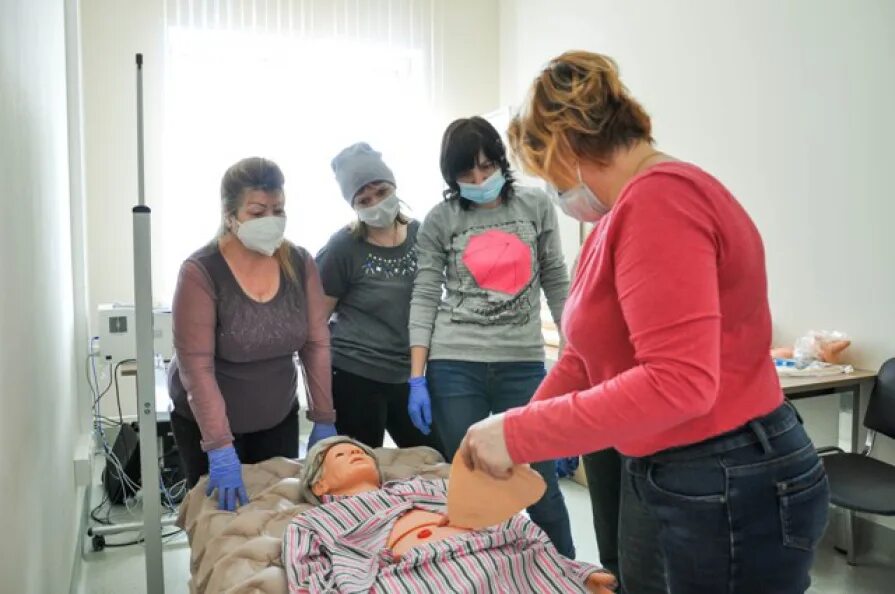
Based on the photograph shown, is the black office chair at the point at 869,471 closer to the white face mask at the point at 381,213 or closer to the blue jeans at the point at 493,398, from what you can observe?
the blue jeans at the point at 493,398

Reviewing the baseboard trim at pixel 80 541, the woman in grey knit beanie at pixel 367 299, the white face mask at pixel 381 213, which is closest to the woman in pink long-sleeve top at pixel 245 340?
the woman in grey knit beanie at pixel 367 299

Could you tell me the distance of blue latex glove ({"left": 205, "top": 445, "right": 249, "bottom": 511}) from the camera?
5.98 ft

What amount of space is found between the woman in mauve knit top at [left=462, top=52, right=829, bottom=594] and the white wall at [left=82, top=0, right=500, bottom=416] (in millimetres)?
3623

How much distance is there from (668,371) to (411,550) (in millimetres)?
847

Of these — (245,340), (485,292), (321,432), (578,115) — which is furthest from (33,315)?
(578,115)

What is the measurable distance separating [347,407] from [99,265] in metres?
2.56

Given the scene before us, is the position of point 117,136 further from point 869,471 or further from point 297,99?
point 869,471

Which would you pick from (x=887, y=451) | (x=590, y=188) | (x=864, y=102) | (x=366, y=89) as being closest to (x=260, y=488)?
(x=590, y=188)

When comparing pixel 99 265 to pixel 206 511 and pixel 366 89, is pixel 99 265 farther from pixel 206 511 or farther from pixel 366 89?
pixel 206 511

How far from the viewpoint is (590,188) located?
101cm

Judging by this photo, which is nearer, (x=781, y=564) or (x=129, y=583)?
(x=781, y=564)

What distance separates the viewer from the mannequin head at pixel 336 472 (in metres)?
1.88

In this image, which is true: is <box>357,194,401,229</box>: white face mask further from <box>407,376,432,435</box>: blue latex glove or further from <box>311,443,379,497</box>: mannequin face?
<box>311,443,379,497</box>: mannequin face

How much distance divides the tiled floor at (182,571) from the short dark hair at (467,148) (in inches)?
60.3
